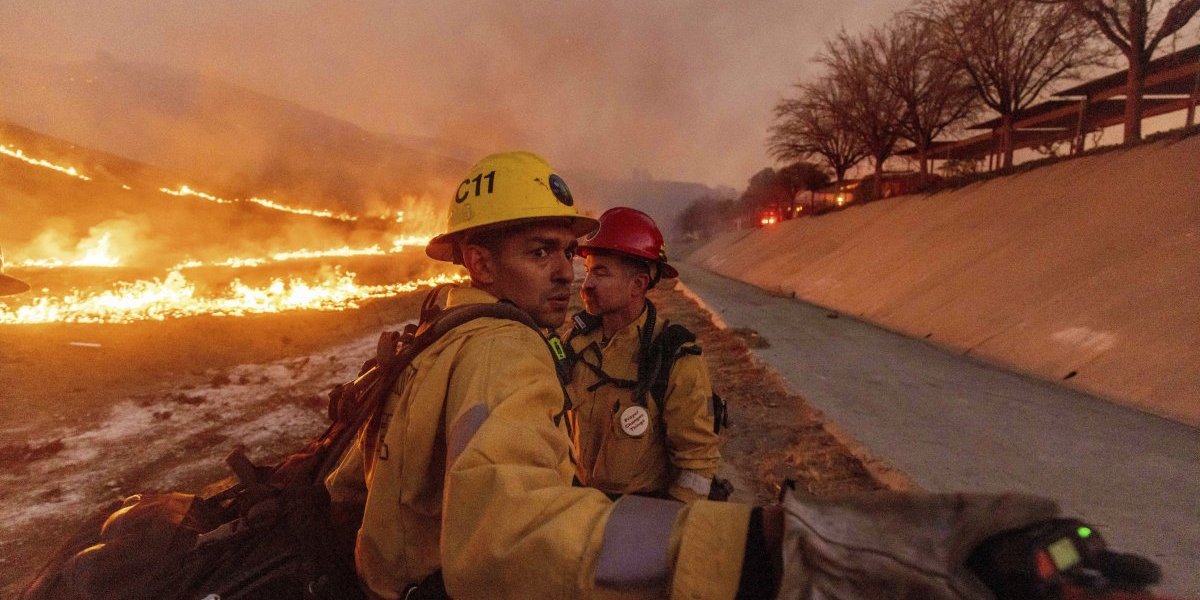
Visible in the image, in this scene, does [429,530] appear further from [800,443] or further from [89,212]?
[89,212]

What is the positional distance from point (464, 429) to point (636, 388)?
5.46ft

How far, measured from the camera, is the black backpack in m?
1.57

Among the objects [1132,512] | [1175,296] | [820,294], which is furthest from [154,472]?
[820,294]

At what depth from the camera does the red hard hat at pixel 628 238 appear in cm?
315

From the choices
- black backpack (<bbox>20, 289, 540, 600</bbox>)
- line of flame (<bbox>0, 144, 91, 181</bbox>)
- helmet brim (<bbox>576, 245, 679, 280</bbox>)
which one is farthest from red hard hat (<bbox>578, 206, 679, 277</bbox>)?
line of flame (<bbox>0, 144, 91, 181</bbox>)

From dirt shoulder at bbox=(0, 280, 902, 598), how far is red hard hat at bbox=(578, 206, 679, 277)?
2.56 metres

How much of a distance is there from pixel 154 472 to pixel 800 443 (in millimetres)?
7122

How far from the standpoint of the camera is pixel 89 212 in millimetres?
23781

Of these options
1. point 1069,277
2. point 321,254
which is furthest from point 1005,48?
point 321,254

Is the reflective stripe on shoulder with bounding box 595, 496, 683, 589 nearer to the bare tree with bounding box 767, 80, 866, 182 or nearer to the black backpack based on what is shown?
the black backpack

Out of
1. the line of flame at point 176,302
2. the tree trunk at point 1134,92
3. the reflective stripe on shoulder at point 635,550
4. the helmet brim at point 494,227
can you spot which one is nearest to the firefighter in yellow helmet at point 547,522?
the reflective stripe on shoulder at point 635,550

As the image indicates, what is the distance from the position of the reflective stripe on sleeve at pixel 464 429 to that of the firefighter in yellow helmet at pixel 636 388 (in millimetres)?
1268

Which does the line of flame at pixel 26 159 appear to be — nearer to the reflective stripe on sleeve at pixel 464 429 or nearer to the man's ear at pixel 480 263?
the man's ear at pixel 480 263

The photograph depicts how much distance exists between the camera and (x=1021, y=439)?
4914 millimetres
